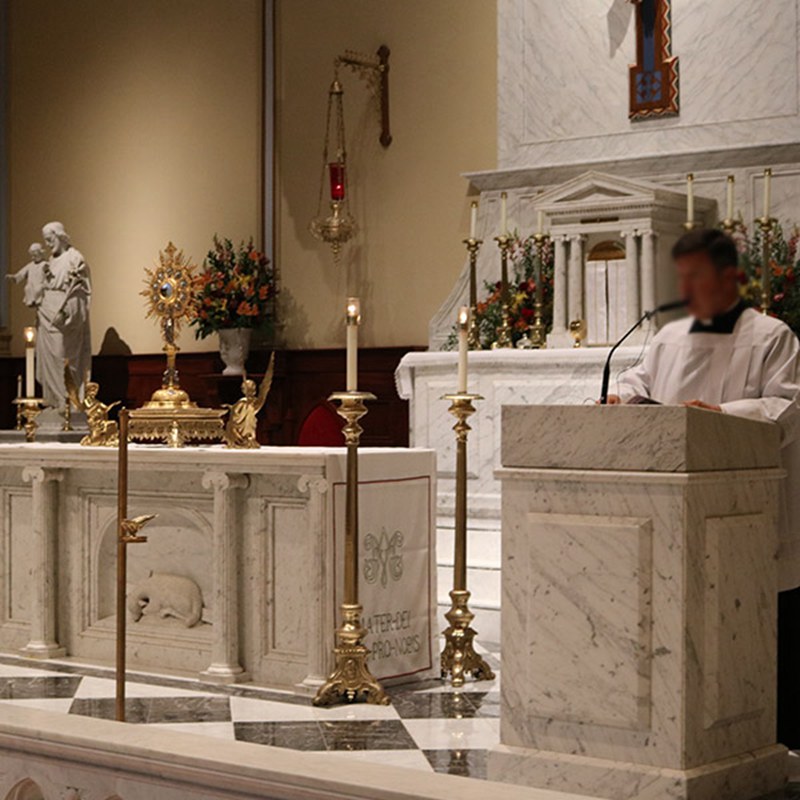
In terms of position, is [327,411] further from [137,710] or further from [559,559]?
[559,559]

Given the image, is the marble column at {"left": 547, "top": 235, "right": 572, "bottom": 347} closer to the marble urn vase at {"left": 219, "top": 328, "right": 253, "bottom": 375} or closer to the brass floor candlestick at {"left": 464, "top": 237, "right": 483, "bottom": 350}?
the brass floor candlestick at {"left": 464, "top": 237, "right": 483, "bottom": 350}

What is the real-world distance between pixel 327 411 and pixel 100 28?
16.5ft

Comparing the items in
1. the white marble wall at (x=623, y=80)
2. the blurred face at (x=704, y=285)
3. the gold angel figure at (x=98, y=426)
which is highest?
the white marble wall at (x=623, y=80)

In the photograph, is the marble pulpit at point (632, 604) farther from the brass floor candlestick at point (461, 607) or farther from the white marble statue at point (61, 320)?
the white marble statue at point (61, 320)

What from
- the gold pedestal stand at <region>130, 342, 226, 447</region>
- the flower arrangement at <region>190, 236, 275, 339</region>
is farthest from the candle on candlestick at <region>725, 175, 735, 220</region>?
the flower arrangement at <region>190, 236, 275, 339</region>

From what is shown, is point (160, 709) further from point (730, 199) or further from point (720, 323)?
point (730, 199)

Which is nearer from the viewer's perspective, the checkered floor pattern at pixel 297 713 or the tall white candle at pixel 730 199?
the checkered floor pattern at pixel 297 713

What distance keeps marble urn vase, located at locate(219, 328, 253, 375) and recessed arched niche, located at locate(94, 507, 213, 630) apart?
4736 mm

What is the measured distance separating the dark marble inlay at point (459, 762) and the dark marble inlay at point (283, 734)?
367 mm

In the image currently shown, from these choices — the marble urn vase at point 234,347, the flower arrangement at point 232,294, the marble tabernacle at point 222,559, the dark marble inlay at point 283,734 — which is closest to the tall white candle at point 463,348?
the marble tabernacle at point 222,559

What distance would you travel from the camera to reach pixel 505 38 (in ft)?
32.8

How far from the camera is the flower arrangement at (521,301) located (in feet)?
29.7

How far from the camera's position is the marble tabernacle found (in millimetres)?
5742

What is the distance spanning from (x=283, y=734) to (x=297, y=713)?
35cm
